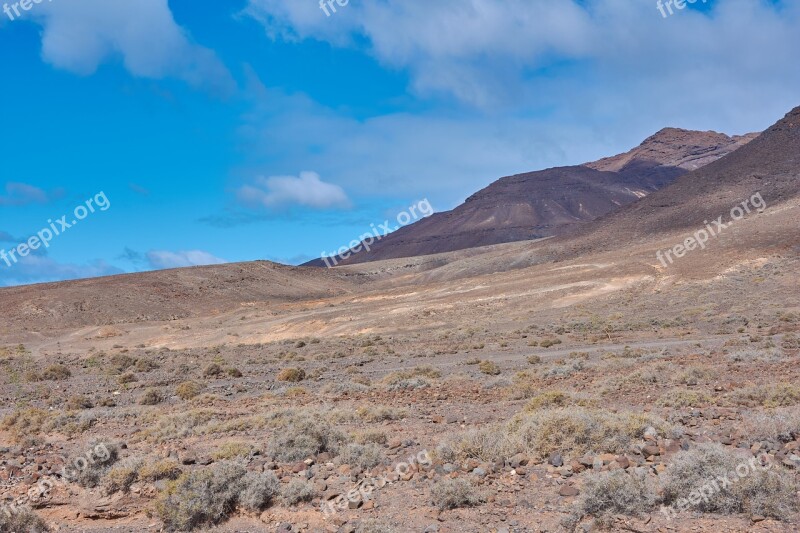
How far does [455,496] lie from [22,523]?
231 inches

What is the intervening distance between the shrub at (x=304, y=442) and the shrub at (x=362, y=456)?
1.58 feet

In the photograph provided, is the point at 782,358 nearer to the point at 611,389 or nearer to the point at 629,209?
the point at 611,389

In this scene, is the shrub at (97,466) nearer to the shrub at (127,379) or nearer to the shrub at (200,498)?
the shrub at (200,498)

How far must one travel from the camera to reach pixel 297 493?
27.6ft

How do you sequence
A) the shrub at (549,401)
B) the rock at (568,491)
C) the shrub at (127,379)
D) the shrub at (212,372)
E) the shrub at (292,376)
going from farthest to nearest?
1. the shrub at (212,372)
2. the shrub at (127,379)
3. the shrub at (292,376)
4. the shrub at (549,401)
5. the rock at (568,491)

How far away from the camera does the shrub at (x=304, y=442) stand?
10180mm

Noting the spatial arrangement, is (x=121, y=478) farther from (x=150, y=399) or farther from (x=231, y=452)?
(x=150, y=399)

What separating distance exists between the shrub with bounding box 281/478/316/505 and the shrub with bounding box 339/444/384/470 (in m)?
1.19

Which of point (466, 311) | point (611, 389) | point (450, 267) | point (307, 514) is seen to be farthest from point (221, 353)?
point (450, 267)

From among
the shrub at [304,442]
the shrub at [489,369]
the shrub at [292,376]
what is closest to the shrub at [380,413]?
the shrub at [304,442]

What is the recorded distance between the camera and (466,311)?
4441 cm

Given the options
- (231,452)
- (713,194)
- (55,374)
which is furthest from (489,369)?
(713,194)

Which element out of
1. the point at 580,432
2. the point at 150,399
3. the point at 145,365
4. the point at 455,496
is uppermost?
the point at 145,365

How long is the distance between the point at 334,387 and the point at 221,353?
19.9 meters
